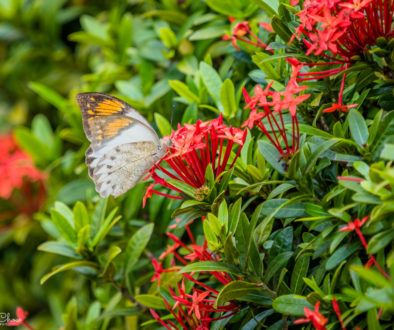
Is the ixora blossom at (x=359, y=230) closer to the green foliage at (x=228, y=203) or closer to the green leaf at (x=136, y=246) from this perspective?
the green foliage at (x=228, y=203)

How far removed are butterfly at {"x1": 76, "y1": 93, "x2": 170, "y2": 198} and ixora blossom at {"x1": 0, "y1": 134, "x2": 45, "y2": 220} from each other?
925 millimetres

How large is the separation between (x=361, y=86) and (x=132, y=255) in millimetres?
814

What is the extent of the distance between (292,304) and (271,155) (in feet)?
1.08

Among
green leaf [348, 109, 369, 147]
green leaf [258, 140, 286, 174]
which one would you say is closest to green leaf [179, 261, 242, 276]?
green leaf [258, 140, 286, 174]

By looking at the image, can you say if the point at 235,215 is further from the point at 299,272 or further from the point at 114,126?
the point at 114,126

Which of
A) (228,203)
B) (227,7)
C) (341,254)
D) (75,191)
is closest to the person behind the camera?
(341,254)

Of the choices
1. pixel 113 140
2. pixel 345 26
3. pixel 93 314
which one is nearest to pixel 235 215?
pixel 345 26

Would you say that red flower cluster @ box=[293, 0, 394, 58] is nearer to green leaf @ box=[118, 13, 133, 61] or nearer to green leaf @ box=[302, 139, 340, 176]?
green leaf @ box=[302, 139, 340, 176]

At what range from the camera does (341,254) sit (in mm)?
917

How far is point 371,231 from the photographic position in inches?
33.9

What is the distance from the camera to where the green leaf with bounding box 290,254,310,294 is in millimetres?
1002

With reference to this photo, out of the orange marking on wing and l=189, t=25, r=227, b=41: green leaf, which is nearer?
the orange marking on wing

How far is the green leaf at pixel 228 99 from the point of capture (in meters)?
1.29

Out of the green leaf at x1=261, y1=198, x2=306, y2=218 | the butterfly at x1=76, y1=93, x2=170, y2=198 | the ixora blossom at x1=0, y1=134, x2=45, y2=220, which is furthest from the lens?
the ixora blossom at x1=0, y1=134, x2=45, y2=220
